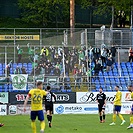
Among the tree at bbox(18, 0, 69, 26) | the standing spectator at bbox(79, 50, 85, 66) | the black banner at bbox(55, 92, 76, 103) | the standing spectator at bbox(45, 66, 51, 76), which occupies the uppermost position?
the tree at bbox(18, 0, 69, 26)

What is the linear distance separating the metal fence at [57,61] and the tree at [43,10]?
19.4 meters

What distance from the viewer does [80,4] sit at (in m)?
64.8

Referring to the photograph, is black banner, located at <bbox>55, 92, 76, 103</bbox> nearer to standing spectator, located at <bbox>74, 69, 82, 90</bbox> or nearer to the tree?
standing spectator, located at <bbox>74, 69, 82, 90</bbox>

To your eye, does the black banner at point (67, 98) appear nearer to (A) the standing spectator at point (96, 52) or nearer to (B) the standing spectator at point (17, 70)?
(B) the standing spectator at point (17, 70)

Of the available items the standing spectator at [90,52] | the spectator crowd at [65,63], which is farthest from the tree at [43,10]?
the spectator crowd at [65,63]

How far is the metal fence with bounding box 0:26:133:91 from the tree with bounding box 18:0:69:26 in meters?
19.4

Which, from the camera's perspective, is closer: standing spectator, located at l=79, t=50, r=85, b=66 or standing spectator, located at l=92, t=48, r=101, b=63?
standing spectator, located at l=79, t=50, r=85, b=66

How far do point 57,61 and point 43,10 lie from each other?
22.5 meters

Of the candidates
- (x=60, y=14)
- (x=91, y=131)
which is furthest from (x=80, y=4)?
(x=91, y=131)

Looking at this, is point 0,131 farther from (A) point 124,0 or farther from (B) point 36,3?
(B) point 36,3

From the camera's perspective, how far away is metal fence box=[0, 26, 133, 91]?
4016 centimetres

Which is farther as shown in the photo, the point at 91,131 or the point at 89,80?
the point at 89,80

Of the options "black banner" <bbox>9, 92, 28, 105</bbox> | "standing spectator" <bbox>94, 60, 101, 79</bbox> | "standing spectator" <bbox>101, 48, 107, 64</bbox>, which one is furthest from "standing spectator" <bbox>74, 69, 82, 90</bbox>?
"black banner" <bbox>9, 92, 28, 105</bbox>

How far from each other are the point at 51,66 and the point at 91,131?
56.6ft
